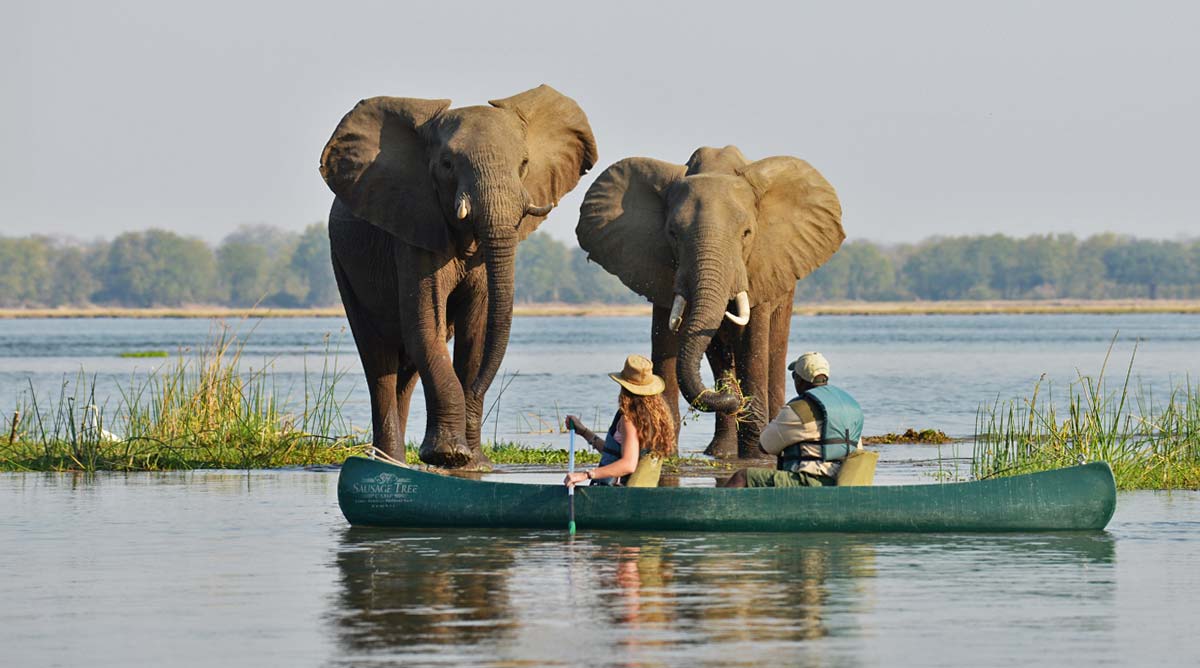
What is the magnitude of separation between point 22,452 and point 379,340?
3.87m

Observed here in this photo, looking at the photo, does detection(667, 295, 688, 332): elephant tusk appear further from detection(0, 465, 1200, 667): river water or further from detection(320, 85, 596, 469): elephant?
detection(0, 465, 1200, 667): river water

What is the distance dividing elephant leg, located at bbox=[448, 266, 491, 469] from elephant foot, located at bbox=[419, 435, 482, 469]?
17.4 inches

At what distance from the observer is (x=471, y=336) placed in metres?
21.2

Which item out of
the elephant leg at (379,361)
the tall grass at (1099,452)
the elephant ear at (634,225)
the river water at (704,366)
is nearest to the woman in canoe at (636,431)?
the tall grass at (1099,452)

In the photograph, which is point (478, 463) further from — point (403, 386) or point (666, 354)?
point (666, 354)

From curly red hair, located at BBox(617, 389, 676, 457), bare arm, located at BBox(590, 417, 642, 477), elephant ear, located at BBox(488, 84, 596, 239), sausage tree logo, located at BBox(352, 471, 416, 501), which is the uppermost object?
elephant ear, located at BBox(488, 84, 596, 239)

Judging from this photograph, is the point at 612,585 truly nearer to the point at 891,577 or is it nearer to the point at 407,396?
the point at 891,577

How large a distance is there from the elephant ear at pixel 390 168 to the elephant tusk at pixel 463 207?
72cm

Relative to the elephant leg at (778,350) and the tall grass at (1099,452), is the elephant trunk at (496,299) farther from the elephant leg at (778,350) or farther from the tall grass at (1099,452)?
the tall grass at (1099,452)

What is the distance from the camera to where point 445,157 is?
20.3m

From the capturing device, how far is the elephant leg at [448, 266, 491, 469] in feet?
68.7

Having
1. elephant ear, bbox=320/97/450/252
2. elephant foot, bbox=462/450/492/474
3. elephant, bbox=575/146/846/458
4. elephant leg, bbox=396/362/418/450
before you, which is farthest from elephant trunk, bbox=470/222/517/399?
elephant leg, bbox=396/362/418/450

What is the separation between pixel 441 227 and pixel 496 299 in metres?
0.94

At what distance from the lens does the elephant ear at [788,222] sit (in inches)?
874
